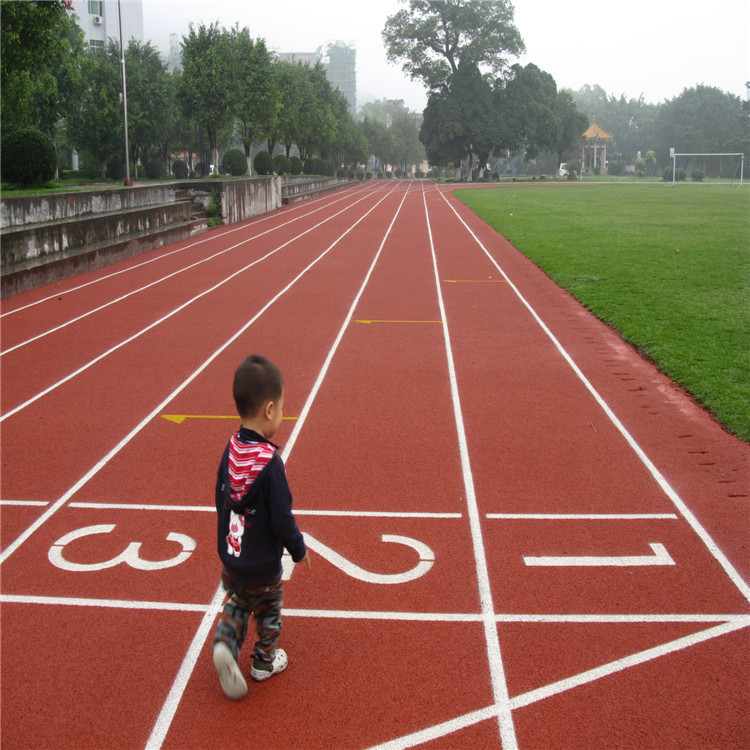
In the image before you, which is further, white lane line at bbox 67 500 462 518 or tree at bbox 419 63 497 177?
tree at bbox 419 63 497 177

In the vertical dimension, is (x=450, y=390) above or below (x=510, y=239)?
below

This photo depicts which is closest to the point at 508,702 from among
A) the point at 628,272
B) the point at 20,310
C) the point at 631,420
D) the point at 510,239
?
the point at 631,420

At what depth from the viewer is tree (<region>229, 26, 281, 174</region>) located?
34.7 meters

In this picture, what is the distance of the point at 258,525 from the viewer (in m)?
3.13

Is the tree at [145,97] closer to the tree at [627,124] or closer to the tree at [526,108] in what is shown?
the tree at [526,108]

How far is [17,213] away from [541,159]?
11448cm

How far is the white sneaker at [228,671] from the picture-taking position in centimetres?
305

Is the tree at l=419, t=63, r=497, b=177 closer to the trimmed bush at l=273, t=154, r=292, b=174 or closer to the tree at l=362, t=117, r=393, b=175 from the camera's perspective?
the trimmed bush at l=273, t=154, r=292, b=174

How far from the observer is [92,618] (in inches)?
152

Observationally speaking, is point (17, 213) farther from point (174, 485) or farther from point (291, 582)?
point (291, 582)

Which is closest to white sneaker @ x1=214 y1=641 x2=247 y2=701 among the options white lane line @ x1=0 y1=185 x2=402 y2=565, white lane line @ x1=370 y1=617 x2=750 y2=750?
white lane line @ x1=370 y1=617 x2=750 y2=750

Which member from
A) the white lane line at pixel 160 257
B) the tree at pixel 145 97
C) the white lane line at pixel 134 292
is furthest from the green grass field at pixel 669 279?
the tree at pixel 145 97

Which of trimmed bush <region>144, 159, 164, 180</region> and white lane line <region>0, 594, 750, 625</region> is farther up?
trimmed bush <region>144, 159, 164, 180</region>

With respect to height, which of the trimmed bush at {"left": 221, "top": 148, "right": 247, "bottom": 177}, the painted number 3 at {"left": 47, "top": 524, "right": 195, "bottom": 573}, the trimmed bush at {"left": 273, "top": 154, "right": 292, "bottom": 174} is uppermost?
the trimmed bush at {"left": 273, "top": 154, "right": 292, "bottom": 174}
